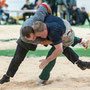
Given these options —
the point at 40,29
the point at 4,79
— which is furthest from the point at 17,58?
the point at 40,29

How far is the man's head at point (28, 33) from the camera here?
4.52 meters

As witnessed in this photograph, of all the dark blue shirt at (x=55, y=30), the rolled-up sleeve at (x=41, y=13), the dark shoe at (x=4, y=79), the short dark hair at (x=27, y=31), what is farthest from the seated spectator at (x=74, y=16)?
the short dark hair at (x=27, y=31)

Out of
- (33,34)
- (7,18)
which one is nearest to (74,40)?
(33,34)

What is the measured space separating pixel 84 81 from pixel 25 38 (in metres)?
1.42

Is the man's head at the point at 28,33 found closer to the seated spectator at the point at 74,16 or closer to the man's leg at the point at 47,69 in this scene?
the man's leg at the point at 47,69

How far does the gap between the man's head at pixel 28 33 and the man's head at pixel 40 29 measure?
0.06m

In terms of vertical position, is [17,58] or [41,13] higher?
[41,13]

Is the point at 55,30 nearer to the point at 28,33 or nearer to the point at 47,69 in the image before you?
the point at 28,33

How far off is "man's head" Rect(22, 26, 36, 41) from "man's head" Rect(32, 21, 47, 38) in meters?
0.06

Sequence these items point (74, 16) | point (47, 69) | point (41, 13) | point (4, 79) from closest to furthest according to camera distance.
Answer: point (41, 13), point (47, 69), point (4, 79), point (74, 16)

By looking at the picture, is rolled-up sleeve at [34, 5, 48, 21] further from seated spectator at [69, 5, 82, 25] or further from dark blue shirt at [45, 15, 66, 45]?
seated spectator at [69, 5, 82, 25]

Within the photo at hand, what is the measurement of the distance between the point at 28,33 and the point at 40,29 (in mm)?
202

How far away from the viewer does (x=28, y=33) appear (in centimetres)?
453

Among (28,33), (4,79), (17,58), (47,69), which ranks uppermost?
(28,33)
